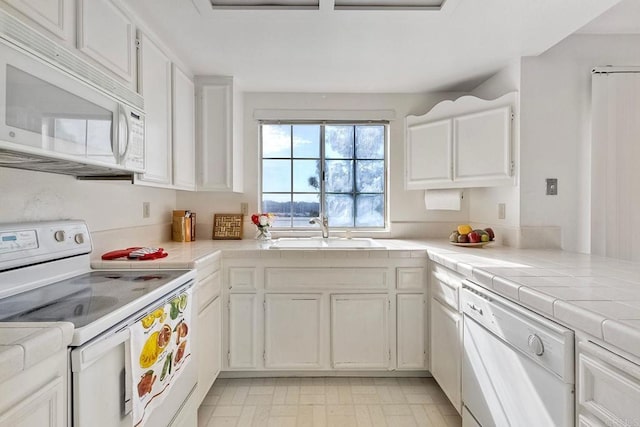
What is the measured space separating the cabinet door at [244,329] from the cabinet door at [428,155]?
162 cm

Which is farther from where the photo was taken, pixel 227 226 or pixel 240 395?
pixel 227 226

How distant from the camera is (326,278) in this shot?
2.29 metres

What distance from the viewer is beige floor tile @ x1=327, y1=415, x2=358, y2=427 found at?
74.4 inches

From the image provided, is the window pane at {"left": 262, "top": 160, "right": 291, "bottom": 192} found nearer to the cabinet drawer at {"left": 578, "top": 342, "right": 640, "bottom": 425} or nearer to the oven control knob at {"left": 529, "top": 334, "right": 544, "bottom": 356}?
the oven control knob at {"left": 529, "top": 334, "right": 544, "bottom": 356}

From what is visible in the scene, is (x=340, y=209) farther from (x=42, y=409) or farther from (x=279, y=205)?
(x=42, y=409)

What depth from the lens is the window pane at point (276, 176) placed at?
3.01m

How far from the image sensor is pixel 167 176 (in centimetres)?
211

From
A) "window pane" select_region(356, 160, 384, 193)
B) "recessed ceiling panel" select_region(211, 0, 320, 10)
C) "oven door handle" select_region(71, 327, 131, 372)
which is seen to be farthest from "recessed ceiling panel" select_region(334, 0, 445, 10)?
"oven door handle" select_region(71, 327, 131, 372)

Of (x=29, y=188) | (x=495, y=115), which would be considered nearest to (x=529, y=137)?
(x=495, y=115)

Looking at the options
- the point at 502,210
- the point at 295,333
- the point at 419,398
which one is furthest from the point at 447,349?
the point at 502,210

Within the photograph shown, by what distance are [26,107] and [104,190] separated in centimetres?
102

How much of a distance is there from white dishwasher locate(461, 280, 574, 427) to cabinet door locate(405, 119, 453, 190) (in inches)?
46.3

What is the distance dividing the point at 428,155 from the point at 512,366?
1.78m

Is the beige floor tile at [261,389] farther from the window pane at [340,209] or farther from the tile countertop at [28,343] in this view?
the tile countertop at [28,343]
